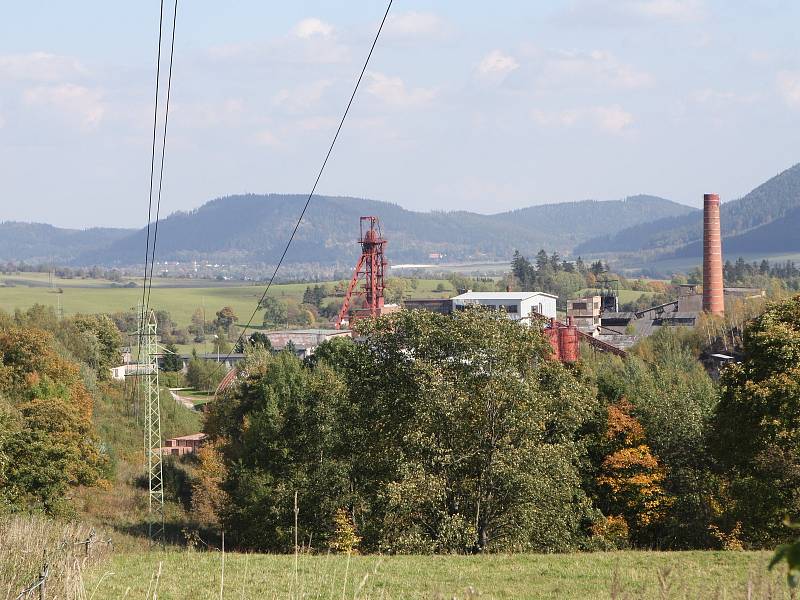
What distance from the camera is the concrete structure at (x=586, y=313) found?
108562mm

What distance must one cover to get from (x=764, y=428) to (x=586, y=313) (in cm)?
9318

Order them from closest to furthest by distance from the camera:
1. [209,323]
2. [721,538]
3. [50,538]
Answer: [50,538] → [721,538] → [209,323]

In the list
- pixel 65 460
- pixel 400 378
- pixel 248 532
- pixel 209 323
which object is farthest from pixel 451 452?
pixel 209 323

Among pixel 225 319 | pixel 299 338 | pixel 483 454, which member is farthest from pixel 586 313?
pixel 483 454

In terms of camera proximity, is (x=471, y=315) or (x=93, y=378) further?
(x=93, y=378)

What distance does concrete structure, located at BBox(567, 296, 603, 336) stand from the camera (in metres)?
109

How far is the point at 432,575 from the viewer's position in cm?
1603

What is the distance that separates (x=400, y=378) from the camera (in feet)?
88.7

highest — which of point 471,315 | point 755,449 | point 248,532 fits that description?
point 471,315

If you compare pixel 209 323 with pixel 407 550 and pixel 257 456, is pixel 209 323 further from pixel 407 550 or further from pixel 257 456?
pixel 407 550

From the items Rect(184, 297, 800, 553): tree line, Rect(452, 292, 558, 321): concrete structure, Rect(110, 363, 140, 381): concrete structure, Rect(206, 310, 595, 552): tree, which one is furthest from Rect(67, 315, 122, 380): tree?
Rect(206, 310, 595, 552): tree

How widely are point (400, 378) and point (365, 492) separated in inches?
218

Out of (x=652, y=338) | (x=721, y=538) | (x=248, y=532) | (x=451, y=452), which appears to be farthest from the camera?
(x=652, y=338)

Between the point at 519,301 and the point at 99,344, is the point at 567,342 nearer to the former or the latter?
the point at 519,301
